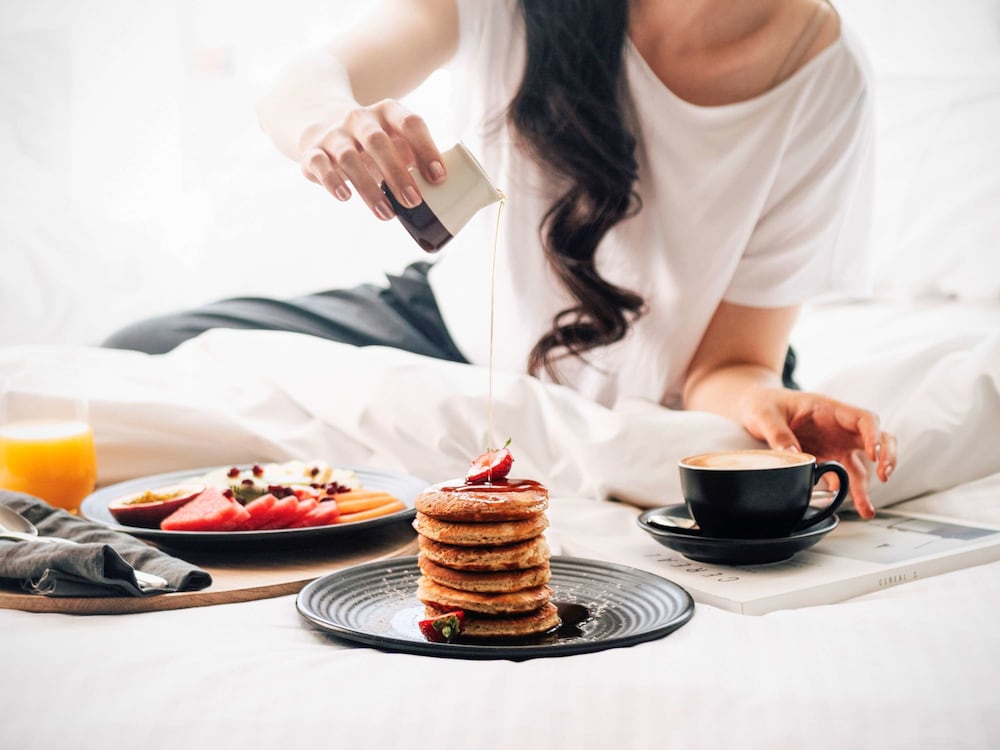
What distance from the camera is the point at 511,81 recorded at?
5.61ft

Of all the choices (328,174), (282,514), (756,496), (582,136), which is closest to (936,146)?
(582,136)

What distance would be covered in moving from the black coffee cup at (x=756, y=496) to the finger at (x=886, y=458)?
154 millimetres

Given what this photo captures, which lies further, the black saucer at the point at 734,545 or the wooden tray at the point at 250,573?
the black saucer at the point at 734,545

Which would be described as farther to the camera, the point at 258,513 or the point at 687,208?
the point at 687,208

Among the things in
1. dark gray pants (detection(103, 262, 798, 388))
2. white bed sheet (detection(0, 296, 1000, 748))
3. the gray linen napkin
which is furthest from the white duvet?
dark gray pants (detection(103, 262, 798, 388))

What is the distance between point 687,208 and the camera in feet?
5.54

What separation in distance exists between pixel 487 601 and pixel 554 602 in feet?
0.32

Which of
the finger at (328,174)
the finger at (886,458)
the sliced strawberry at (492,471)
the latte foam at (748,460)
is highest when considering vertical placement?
the finger at (328,174)

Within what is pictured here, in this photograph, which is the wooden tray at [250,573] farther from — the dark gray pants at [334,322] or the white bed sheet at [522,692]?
the dark gray pants at [334,322]

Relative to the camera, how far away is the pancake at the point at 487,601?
0.80m

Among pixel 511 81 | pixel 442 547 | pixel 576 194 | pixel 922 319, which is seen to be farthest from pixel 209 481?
pixel 922 319

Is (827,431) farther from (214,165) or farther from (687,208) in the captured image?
(214,165)

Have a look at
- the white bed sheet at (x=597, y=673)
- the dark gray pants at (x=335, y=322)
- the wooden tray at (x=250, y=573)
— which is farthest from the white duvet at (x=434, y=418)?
the dark gray pants at (x=335, y=322)

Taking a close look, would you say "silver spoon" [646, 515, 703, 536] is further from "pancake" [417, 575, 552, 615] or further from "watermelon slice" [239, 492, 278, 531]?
"watermelon slice" [239, 492, 278, 531]
